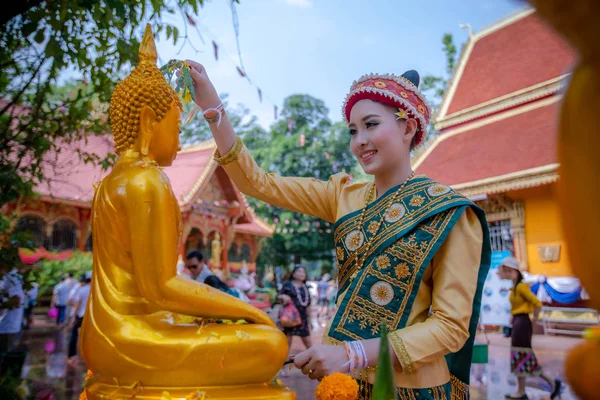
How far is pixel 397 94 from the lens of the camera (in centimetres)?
159

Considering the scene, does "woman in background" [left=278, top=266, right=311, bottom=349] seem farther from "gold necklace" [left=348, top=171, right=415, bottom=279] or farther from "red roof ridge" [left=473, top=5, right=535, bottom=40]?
"red roof ridge" [left=473, top=5, right=535, bottom=40]

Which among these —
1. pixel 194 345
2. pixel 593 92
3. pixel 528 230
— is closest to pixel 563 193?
pixel 593 92

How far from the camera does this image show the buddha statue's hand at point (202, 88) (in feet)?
5.24

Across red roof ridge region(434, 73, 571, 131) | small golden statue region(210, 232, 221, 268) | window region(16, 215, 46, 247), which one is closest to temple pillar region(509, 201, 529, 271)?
red roof ridge region(434, 73, 571, 131)

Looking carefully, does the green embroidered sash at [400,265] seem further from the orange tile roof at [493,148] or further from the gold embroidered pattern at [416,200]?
the orange tile roof at [493,148]

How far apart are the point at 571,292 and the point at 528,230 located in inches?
71.4

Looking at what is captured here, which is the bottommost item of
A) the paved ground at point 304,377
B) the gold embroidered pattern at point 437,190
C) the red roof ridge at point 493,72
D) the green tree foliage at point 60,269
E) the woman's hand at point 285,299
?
the paved ground at point 304,377

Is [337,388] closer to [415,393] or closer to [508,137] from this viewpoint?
[415,393]

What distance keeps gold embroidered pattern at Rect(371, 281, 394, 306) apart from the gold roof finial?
103 cm

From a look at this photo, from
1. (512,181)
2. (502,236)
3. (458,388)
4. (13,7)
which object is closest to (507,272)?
(458,388)

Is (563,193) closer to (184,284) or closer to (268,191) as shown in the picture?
(184,284)

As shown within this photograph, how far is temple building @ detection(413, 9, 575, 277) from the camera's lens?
431 inches

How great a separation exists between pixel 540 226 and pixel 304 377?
7.80 metres

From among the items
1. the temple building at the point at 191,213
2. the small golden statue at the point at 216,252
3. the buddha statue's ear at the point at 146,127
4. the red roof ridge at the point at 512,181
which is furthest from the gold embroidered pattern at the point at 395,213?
the small golden statue at the point at 216,252
